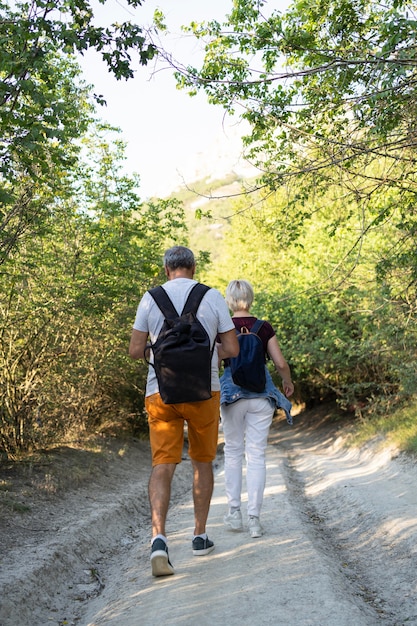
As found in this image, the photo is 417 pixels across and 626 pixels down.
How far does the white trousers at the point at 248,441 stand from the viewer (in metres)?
6.21

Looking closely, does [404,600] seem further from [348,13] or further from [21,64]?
[348,13]

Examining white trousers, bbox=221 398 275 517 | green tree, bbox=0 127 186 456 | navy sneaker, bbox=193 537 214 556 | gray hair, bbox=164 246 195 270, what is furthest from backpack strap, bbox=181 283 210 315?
green tree, bbox=0 127 186 456

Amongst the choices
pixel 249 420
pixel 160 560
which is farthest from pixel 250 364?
pixel 160 560

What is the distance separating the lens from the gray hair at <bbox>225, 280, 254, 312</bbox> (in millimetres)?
6457

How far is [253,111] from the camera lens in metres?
6.98

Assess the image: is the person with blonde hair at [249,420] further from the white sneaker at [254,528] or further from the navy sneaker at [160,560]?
the navy sneaker at [160,560]

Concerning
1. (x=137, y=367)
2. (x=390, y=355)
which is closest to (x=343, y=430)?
(x=390, y=355)

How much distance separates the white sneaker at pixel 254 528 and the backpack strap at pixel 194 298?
208cm

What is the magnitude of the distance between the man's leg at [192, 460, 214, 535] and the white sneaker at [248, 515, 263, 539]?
2.29ft

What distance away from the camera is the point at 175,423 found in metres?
5.19

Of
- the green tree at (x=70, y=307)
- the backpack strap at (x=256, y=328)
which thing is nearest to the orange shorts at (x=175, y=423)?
the backpack strap at (x=256, y=328)

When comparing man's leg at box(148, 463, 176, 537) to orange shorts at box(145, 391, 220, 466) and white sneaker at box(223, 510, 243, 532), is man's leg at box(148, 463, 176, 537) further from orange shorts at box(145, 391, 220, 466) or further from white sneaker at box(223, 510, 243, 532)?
white sneaker at box(223, 510, 243, 532)

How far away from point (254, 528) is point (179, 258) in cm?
246

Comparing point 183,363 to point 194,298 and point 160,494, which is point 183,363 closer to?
point 194,298
